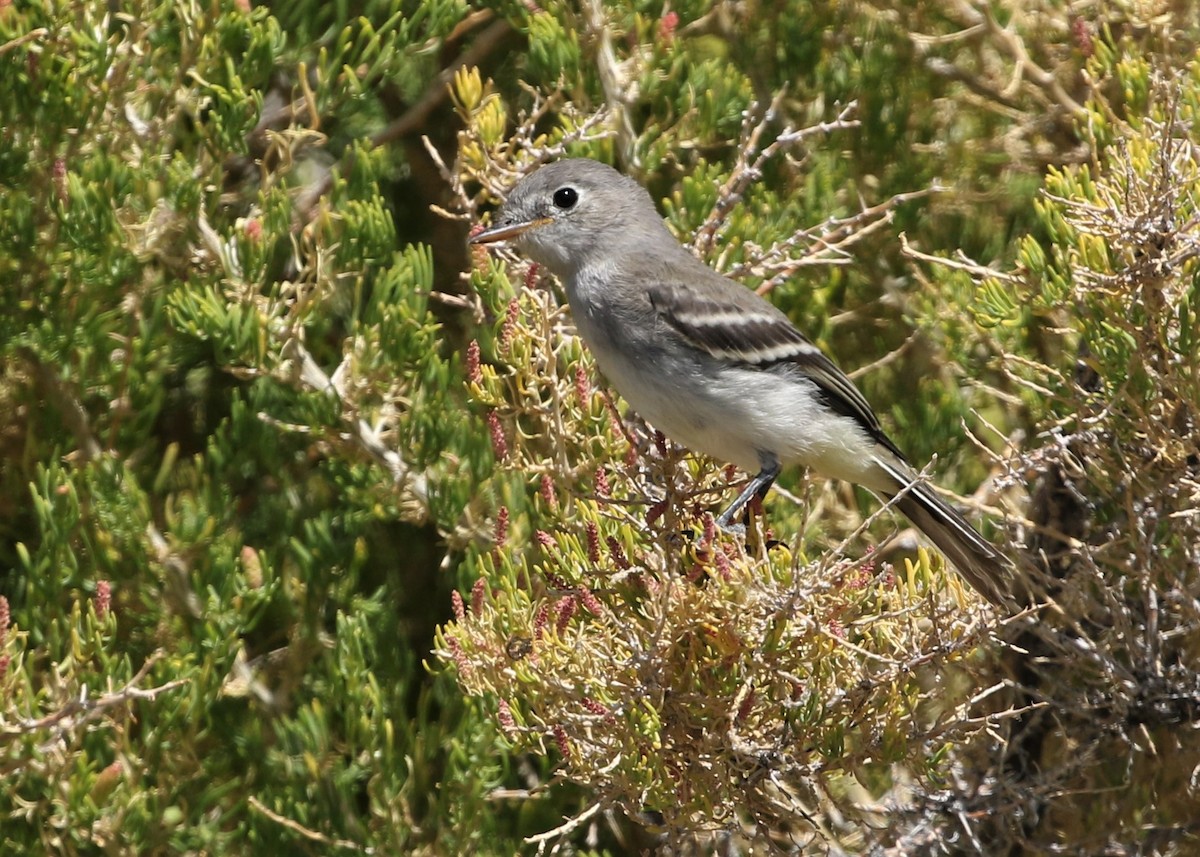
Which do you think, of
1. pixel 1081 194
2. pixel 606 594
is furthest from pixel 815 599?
pixel 1081 194

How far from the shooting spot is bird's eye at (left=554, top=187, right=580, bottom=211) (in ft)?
12.0

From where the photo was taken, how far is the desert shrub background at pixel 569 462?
2.79 metres

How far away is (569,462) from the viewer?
11.0 feet

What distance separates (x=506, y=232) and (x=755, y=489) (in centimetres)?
86

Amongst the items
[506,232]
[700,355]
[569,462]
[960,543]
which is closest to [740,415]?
[700,355]

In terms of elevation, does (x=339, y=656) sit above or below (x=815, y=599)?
below

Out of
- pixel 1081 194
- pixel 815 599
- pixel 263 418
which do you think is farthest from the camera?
pixel 263 418

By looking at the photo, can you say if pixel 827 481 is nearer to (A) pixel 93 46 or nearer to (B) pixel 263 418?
(B) pixel 263 418

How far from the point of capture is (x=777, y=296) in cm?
399

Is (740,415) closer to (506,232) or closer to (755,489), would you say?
(755,489)

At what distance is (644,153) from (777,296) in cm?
54

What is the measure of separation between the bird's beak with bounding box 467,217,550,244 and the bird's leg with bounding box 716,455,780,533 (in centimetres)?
80

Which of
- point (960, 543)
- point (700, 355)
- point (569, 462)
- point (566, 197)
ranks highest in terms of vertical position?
point (566, 197)

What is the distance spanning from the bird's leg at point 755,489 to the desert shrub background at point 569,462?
0.23 ft
